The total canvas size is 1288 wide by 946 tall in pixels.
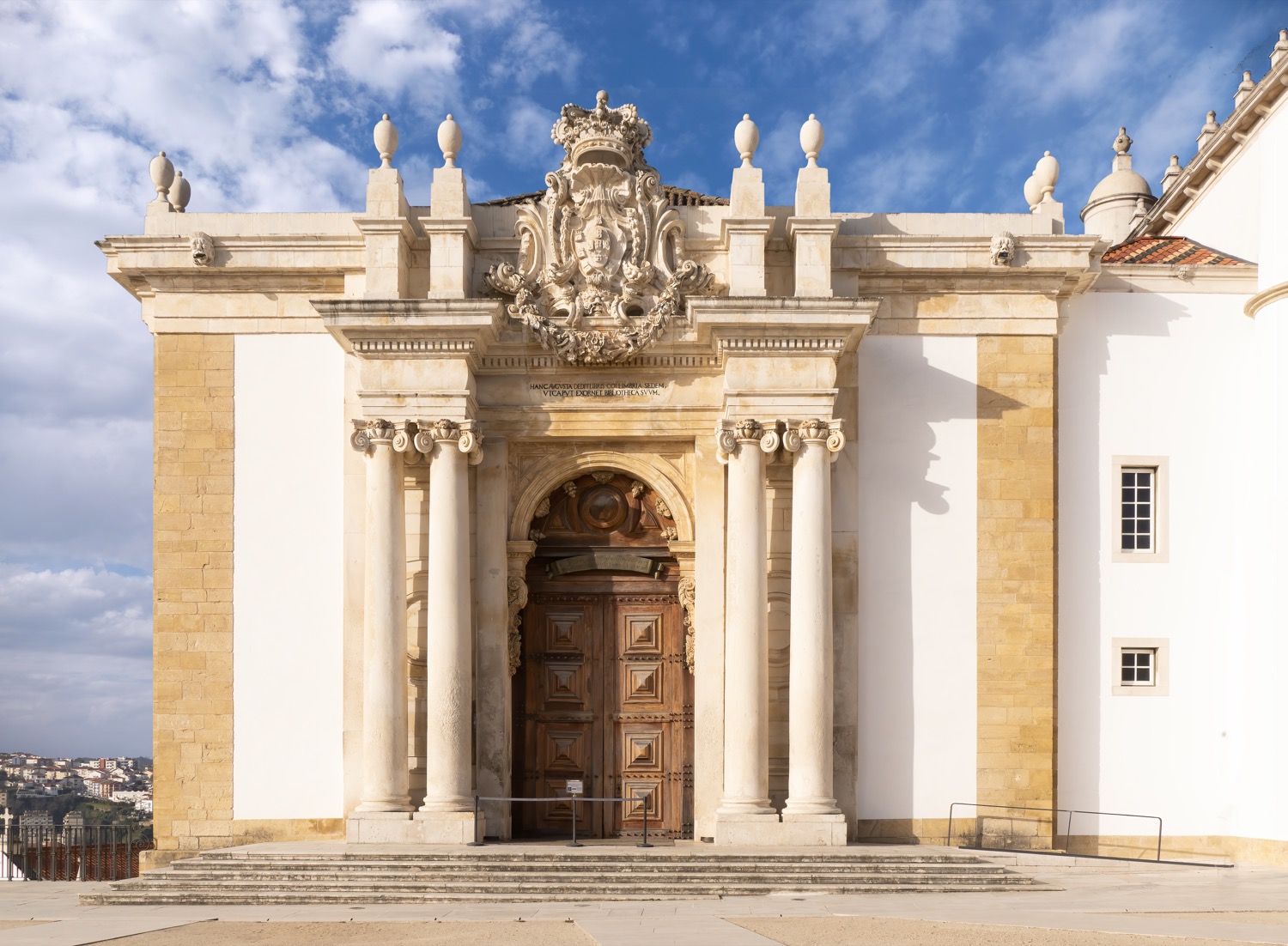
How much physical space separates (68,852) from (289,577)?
4825mm

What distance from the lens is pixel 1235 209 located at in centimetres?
2103

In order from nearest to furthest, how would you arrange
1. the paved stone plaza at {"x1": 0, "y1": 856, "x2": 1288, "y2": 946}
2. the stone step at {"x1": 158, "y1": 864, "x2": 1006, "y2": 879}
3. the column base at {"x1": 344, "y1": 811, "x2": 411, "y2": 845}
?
the paved stone plaza at {"x1": 0, "y1": 856, "x2": 1288, "y2": 946}
the stone step at {"x1": 158, "y1": 864, "x2": 1006, "y2": 879}
the column base at {"x1": 344, "y1": 811, "x2": 411, "y2": 845}

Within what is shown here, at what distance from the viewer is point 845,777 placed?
16.7 m

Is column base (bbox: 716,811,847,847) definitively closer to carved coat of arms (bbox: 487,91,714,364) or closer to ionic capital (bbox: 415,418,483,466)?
ionic capital (bbox: 415,418,483,466)

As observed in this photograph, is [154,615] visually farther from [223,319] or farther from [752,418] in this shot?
[752,418]

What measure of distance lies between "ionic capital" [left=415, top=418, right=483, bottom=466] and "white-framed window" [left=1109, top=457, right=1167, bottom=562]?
348 inches

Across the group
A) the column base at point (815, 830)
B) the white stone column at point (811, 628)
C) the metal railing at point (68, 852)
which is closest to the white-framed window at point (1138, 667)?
the white stone column at point (811, 628)

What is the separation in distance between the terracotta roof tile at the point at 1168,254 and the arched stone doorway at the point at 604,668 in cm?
809

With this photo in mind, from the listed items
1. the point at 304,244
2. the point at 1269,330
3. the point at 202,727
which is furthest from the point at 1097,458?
the point at 202,727

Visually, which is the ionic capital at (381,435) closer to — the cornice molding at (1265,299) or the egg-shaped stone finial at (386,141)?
the egg-shaped stone finial at (386,141)

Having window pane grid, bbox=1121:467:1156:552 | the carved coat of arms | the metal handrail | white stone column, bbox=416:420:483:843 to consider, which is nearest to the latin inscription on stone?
the carved coat of arms

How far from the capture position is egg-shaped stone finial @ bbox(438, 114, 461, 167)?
17.1 m

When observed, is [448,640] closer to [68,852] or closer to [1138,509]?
[68,852]

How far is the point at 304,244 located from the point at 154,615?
213 inches
